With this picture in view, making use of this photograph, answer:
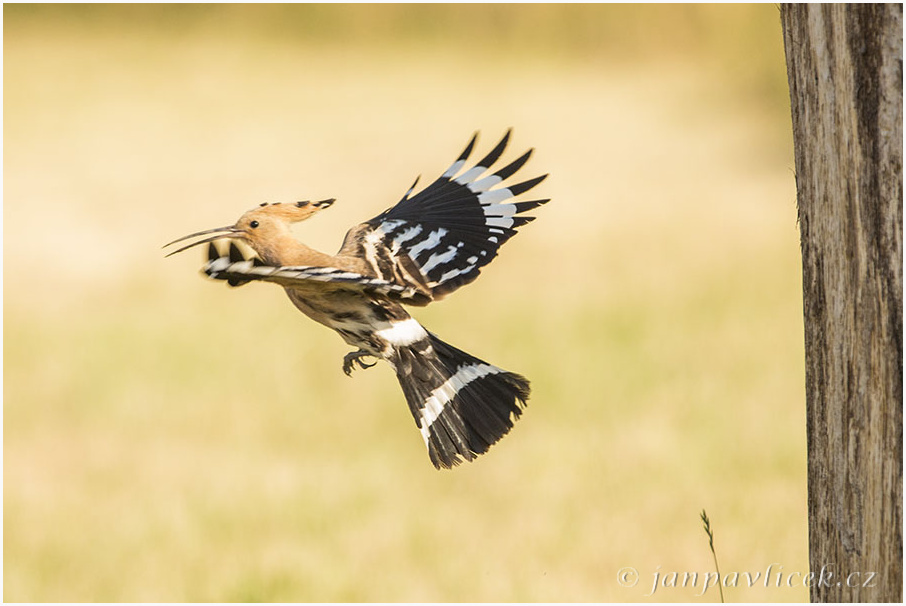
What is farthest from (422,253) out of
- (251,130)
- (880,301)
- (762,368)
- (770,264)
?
(251,130)

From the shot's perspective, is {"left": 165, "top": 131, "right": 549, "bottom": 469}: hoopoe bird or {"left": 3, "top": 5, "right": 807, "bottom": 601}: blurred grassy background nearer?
{"left": 165, "top": 131, "right": 549, "bottom": 469}: hoopoe bird

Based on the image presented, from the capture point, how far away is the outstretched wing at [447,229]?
179 cm

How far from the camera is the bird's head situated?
1660mm

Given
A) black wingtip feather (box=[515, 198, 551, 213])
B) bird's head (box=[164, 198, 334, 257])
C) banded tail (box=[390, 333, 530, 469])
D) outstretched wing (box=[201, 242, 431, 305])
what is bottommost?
banded tail (box=[390, 333, 530, 469])

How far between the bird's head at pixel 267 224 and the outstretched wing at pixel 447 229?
0.14 meters

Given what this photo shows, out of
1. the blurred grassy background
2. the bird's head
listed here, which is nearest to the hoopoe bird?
the bird's head

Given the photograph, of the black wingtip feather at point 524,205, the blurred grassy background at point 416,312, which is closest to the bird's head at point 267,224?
the black wingtip feather at point 524,205

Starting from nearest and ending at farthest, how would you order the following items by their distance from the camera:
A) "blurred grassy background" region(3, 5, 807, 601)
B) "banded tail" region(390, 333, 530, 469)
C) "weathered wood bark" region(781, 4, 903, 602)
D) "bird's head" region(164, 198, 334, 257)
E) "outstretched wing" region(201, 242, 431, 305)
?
"weathered wood bark" region(781, 4, 903, 602), "outstretched wing" region(201, 242, 431, 305), "bird's head" region(164, 198, 334, 257), "banded tail" region(390, 333, 530, 469), "blurred grassy background" region(3, 5, 807, 601)

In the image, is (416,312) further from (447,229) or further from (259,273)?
(259,273)

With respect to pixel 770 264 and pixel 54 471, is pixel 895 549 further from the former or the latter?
pixel 770 264

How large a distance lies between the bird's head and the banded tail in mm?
268

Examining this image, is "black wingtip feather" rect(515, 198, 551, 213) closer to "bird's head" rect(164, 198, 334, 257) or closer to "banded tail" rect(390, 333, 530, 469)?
"banded tail" rect(390, 333, 530, 469)

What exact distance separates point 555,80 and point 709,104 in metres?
1.39

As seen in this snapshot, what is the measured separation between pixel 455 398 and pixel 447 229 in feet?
1.09
